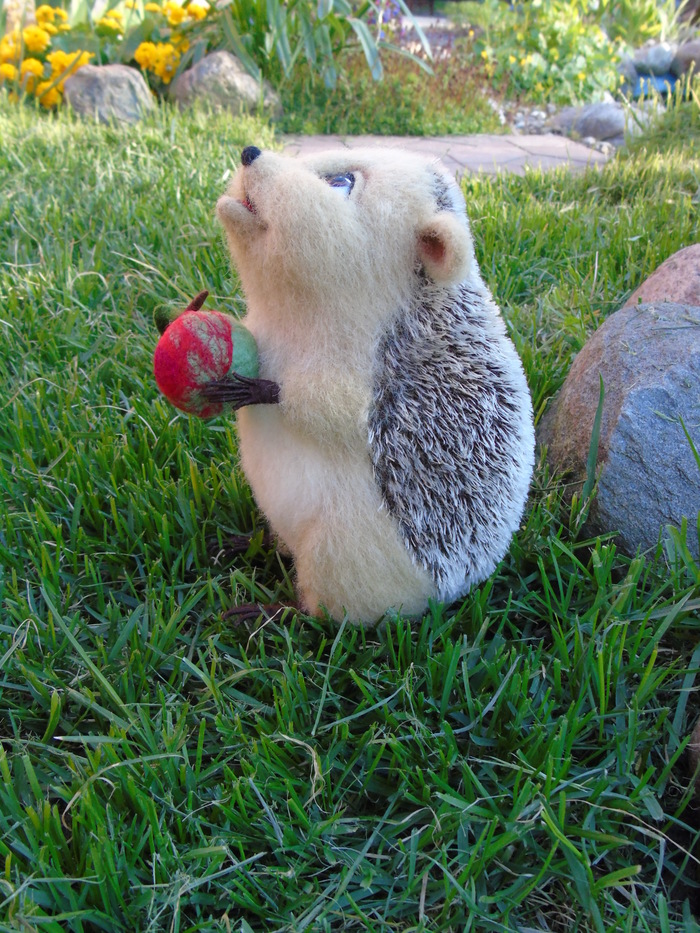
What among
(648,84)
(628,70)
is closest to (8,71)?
(648,84)

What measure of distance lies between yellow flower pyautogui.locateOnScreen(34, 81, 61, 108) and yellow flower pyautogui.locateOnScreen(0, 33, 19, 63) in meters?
0.28

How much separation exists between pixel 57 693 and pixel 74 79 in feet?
15.9

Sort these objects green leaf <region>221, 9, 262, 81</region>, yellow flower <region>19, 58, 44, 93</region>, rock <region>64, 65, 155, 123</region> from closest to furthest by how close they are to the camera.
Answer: rock <region>64, 65, 155, 123</region>, yellow flower <region>19, 58, 44, 93</region>, green leaf <region>221, 9, 262, 81</region>

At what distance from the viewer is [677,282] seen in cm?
220

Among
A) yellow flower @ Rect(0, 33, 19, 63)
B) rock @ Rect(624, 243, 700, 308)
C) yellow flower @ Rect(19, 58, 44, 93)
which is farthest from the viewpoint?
yellow flower @ Rect(0, 33, 19, 63)

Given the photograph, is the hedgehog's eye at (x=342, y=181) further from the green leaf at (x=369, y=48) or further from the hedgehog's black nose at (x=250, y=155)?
the green leaf at (x=369, y=48)

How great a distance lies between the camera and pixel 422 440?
1.32 meters

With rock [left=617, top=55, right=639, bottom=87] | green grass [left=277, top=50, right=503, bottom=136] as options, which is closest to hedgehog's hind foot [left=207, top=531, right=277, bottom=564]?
green grass [left=277, top=50, right=503, bottom=136]

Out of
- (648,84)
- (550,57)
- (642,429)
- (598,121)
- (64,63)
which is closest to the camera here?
(642,429)

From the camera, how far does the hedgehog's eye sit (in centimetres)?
128

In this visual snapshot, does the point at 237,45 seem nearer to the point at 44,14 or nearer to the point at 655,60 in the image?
the point at 44,14

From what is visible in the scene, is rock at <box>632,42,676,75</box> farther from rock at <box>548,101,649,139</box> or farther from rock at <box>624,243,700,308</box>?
rock at <box>624,243,700,308</box>

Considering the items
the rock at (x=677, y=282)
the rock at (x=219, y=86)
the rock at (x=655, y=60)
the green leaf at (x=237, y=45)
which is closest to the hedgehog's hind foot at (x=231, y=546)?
the rock at (x=677, y=282)

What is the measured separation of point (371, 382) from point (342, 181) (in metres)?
0.36
